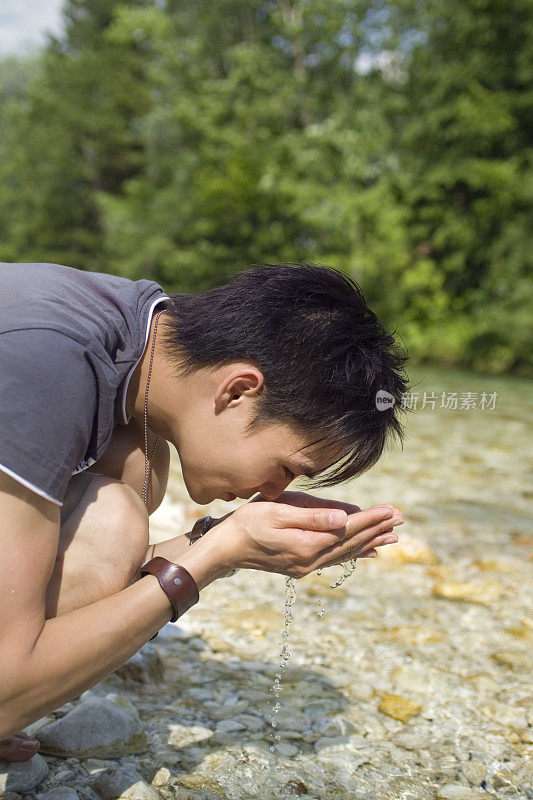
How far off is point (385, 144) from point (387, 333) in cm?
1495

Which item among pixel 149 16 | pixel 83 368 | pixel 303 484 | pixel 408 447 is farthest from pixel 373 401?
pixel 149 16

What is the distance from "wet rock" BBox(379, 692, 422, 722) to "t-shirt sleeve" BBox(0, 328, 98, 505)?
1316mm

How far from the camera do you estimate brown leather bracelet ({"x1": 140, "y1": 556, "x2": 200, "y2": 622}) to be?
1.56 m

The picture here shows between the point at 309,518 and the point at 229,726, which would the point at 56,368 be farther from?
the point at 229,726

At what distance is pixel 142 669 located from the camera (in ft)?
7.50

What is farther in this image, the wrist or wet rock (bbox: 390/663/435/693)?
wet rock (bbox: 390/663/435/693)

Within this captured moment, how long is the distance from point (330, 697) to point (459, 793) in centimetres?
52

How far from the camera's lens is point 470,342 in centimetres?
1340

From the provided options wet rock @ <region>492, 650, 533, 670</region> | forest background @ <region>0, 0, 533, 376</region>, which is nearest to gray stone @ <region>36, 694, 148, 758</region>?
wet rock @ <region>492, 650, 533, 670</region>

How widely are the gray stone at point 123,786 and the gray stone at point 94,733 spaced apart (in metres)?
0.12

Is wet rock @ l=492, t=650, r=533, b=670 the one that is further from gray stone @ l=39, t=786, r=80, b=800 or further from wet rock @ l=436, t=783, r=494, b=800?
gray stone @ l=39, t=786, r=80, b=800

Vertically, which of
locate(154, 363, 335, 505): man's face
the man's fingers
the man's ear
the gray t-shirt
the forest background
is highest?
the gray t-shirt

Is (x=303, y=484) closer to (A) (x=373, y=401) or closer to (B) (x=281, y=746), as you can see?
(A) (x=373, y=401)

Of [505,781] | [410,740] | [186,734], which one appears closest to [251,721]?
[186,734]
